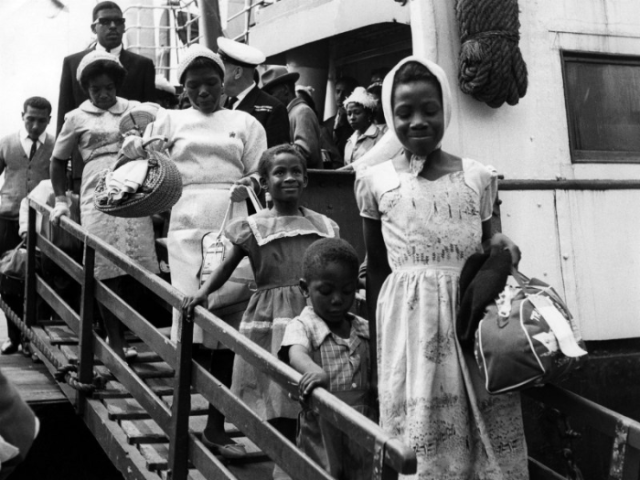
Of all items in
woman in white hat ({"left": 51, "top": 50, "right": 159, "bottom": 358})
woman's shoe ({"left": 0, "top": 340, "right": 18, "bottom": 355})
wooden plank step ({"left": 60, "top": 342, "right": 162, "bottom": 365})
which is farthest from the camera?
woman's shoe ({"left": 0, "top": 340, "right": 18, "bottom": 355})

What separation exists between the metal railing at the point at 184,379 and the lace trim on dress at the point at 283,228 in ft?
1.48

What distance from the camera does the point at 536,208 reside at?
20.6 feet

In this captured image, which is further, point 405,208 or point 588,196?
point 588,196

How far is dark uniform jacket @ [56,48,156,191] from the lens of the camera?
21.3ft

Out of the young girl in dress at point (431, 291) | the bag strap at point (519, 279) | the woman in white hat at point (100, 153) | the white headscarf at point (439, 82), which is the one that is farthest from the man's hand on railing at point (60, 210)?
the bag strap at point (519, 279)

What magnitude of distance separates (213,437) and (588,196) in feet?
10.4

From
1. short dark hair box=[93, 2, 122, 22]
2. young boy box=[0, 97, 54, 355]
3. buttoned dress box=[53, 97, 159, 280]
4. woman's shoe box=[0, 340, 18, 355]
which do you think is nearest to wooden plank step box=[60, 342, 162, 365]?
buttoned dress box=[53, 97, 159, 280]

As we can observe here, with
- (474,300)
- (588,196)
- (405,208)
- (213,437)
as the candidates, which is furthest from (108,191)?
(588,196)

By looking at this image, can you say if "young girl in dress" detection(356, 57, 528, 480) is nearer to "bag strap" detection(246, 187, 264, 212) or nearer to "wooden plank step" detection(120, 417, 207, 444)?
"bag strap" detection(246, 187, 264, 212)

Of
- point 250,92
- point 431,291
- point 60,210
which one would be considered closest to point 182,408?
point 431,291

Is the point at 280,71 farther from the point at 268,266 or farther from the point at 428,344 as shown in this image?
the point at 428,344

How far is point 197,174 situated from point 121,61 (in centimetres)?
210

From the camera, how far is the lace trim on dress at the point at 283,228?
429 cm

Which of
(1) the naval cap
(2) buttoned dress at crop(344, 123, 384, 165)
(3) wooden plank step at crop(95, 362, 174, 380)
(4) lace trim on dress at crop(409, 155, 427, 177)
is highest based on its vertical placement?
(1) the naval cap
